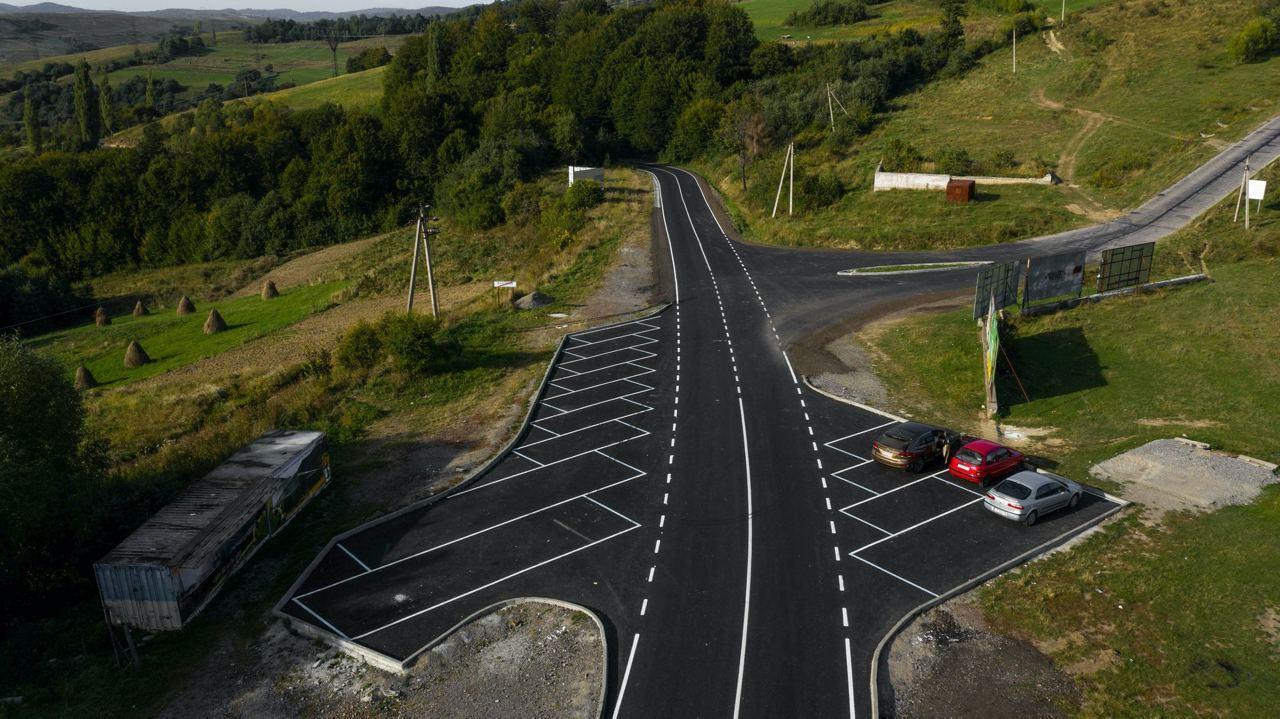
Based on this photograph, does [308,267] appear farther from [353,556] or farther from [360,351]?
[353,556]

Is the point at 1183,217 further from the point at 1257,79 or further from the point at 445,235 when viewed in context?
the point at 445,235

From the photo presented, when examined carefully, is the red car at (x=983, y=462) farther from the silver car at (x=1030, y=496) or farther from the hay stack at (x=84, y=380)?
the hay stack at (x=84, y=380)

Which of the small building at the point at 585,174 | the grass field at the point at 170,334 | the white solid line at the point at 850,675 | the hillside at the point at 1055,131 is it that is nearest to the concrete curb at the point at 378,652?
the white solid line at the point at 850,675

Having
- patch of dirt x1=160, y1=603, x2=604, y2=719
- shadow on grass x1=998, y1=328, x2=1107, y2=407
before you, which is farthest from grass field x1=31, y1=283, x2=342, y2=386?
shadow on grass x1=998, y1=328, x2=1107, y2=407

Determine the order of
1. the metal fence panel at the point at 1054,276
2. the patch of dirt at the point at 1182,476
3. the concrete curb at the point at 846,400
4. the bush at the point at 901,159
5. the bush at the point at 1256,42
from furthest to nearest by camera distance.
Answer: the bush at the point at 1256,42 < the bush at the point at 901,159 < the metal fence panel at the point at 1054,276 < the concrete curb at the point at 846,400 < the patch of dirt at the point at 1182,476

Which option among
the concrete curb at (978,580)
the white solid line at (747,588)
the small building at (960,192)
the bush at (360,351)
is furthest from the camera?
the small building at (960,192)

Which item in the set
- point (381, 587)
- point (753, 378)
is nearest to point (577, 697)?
point (381, 587)
